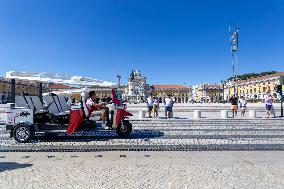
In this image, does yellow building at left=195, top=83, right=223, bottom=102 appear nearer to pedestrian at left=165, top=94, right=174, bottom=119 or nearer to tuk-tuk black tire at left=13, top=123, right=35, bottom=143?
pedestrian at left=165, top=94, right=174, bottom=119

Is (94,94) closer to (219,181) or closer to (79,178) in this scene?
(79,178)

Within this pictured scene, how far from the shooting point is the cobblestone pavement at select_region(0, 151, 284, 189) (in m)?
5.03

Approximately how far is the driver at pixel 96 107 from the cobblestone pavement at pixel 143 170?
285cm

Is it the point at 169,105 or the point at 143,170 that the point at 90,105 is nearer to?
the point at 143,170

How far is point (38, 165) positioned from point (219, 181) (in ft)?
11.6

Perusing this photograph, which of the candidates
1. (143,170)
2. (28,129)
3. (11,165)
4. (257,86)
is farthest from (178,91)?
(143,170)

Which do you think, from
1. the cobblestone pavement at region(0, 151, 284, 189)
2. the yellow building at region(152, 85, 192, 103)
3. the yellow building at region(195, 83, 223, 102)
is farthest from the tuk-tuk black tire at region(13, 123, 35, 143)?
the yellow building at region(152, 85, 192, 103)

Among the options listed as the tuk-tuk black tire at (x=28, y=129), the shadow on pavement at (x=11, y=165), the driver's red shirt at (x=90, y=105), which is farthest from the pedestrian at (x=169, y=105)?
the shadow on pavement at (x=11, y=165)

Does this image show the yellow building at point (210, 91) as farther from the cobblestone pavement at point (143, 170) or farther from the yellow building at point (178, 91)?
the cobblestone pavement at point (143, 170)

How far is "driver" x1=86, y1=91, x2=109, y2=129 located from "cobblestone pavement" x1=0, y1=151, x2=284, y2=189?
2.85m

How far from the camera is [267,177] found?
5.35 metres

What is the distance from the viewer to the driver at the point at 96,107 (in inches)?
414

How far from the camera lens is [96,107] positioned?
34.7 ft

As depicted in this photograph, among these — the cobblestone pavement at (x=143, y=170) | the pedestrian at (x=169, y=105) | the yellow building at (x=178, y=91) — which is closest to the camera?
the cobblestone pavement at (x=143, y=170)
